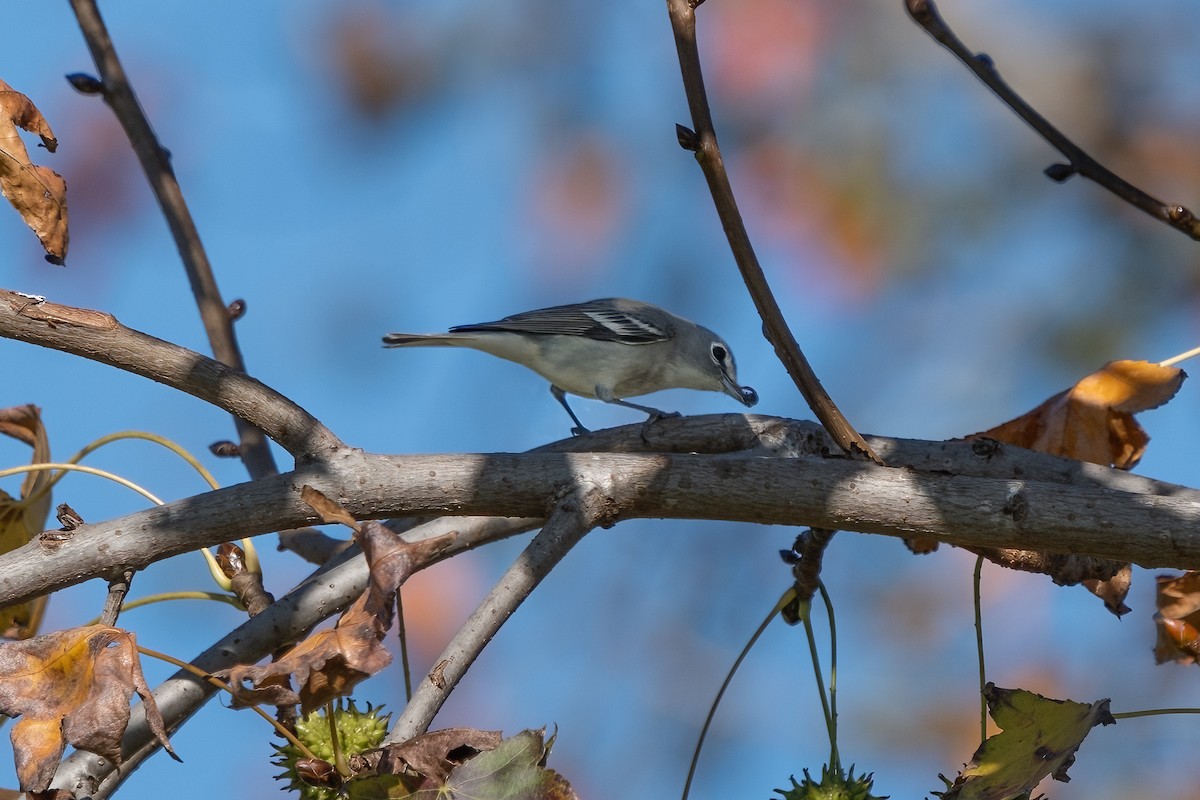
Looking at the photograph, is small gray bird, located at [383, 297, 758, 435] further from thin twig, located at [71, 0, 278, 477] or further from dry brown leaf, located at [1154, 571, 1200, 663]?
dry brown leaf, located at [1154, 571, 1200, 663]

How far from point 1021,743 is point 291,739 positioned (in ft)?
3.99

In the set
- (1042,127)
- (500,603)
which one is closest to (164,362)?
(500,603)

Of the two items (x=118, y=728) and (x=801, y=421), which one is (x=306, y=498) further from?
(x=801, y=421)

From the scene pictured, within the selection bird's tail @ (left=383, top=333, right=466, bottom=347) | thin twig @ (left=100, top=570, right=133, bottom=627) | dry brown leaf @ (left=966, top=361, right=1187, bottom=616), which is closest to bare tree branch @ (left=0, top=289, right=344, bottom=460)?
thin twig @ (left=100, top=570, right=133, bottom=627)

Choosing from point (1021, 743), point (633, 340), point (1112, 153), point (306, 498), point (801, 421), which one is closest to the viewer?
point (306, 498)

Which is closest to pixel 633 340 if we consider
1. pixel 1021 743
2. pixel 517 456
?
pixel 517 456

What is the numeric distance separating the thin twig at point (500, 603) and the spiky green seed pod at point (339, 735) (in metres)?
0.57

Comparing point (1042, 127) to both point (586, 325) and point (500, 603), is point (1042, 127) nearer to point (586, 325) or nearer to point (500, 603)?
point (500, 603)

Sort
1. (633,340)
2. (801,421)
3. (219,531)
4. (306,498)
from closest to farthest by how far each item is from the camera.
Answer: (306,498), (219,531), (801,421), (633,340)

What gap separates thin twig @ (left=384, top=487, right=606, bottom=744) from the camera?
1745mm

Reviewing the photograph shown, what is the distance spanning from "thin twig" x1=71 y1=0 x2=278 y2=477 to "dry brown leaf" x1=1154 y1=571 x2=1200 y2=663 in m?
2.62

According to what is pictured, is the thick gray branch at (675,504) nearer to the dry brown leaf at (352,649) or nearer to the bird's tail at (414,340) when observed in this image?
the dry brown leaf at (352,649)

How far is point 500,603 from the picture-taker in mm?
1939

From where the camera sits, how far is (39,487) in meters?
2.91
